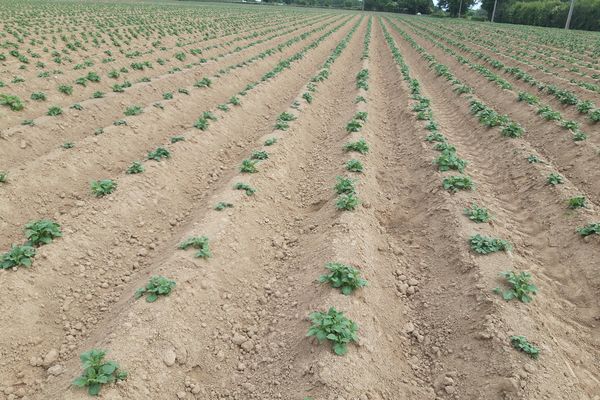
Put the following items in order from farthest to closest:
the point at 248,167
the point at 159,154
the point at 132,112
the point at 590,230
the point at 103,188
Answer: the point at 132,112 → the point at 159,154 → the point at 248,167 → the point at 103,188 → the point at 590,230

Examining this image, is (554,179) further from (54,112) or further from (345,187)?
(54,112)

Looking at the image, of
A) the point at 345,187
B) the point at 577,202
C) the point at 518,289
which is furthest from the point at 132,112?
the point at 577,202

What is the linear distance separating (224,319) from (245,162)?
4604mm

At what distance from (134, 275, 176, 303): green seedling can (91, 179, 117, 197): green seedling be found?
3.49 metres

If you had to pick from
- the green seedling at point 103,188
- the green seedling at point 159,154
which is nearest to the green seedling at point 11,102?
the green seedling at point 159,154

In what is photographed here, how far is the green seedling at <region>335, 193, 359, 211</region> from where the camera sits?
805 centimetres

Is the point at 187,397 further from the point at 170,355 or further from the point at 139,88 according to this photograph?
the point at 139,88

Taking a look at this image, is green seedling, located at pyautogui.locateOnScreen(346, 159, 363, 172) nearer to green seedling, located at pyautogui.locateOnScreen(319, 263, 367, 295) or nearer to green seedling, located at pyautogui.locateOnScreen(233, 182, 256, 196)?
green seedling, located at pyautogui.locateOnScreen(233, 182, 256, 196)

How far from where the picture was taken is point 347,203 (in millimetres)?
8047

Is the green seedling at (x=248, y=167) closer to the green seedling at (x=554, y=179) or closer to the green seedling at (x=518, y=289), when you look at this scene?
the green seedling at (x=518, y=289)

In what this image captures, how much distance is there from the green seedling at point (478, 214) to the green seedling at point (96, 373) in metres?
6.74

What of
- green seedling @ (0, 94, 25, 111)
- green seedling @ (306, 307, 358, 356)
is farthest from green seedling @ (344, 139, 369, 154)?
green seedling @ (0, 94, 25, 111)

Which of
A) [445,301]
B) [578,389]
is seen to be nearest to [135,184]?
[445,301]

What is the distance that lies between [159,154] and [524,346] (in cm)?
892
